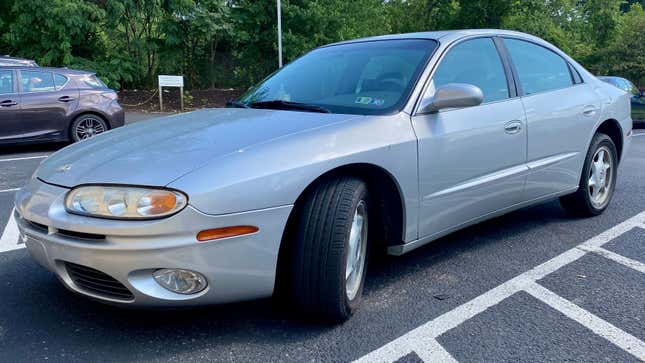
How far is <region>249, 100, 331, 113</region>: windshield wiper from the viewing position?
3041 mm

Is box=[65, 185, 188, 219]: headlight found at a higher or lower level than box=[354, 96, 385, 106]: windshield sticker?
lower

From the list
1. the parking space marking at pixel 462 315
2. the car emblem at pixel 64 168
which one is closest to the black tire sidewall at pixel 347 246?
the parking space marking at pixel 462 315

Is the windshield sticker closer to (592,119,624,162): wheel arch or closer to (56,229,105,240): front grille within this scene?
(56,229,105,240): front grille

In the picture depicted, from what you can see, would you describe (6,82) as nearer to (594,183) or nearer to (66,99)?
(66,99)

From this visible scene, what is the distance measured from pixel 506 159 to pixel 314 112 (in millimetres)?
1335

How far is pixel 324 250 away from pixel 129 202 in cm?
85

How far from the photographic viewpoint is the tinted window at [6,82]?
8422mm

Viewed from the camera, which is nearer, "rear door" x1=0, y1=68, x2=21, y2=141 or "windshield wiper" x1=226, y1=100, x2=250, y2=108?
"windshield wiper" x1=226, y1=100, x2=250, y2=108

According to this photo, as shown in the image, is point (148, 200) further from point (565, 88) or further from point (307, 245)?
point (565, 88)

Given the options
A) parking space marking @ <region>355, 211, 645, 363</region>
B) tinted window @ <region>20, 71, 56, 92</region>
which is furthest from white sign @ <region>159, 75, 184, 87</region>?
parking space marking @ <region>355, 211, 645, 363</region>

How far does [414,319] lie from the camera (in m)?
2.72

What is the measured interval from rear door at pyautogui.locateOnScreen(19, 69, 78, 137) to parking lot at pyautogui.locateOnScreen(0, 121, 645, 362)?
547 centimetres

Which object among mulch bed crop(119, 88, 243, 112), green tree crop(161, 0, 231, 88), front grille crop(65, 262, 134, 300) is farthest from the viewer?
green tree crop(161, 0, 231, 88)

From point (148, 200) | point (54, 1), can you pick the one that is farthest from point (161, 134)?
point (54, 1)
